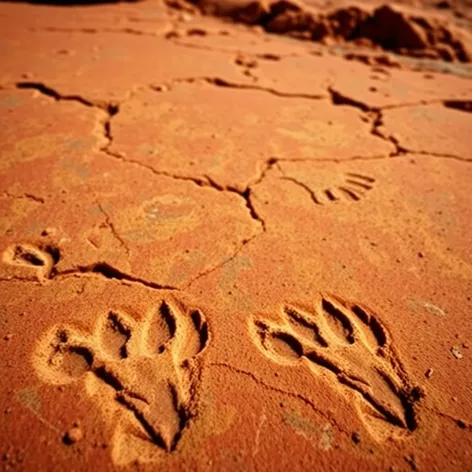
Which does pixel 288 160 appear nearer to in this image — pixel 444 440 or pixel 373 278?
pixel 373 278

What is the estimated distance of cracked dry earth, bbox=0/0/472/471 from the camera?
92 centimetres

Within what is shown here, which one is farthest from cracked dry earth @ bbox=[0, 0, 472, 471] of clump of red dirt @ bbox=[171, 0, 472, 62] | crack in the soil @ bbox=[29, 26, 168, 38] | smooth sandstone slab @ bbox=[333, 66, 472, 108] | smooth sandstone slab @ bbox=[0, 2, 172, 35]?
clump of red dirt @ bbox=[171, 0, 472, 62]

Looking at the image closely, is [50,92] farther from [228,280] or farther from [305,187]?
[228,280]

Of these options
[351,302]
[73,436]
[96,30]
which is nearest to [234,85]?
[96,30]

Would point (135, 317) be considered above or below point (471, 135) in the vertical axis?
below

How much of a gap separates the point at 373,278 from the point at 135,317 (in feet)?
2.57

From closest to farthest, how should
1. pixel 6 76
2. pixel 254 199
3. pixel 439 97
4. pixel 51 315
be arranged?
1. pixel 51 315
2. pixel 254 199
3. pixel 6 76
4. pixel 439 97

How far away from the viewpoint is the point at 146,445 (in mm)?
887

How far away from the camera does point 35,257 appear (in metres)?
1.33

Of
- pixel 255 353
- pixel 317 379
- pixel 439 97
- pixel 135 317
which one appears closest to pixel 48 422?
pixel 135 317

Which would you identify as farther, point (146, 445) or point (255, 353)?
point (255, 353)

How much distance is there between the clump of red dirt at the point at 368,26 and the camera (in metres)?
3.93

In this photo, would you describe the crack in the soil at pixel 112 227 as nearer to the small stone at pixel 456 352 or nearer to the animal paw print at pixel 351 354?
the animal paw print at pixel 351 354

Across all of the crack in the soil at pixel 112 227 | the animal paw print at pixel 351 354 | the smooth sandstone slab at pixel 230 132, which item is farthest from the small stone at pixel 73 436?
the smooth sandstone slab at pixel 230 132
